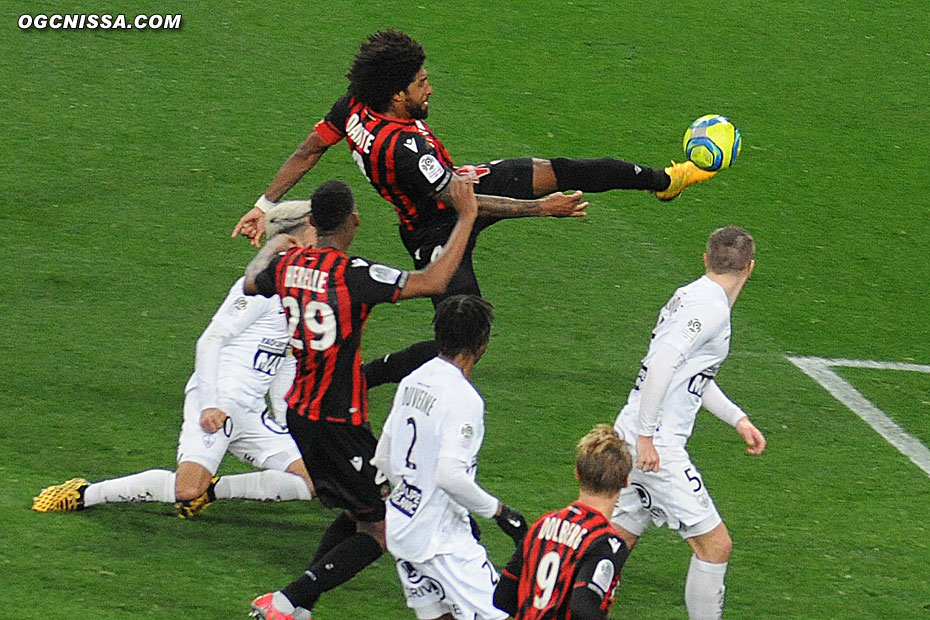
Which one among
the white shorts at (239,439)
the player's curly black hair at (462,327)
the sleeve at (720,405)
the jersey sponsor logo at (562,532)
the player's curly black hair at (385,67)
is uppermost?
the player's curly black hair at (385,67)

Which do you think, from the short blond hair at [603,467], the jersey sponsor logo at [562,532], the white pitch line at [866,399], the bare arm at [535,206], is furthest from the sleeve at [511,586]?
the white pitch line at [866,399]

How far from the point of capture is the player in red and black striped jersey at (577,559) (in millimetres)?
4527

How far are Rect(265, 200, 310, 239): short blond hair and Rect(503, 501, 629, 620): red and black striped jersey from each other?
106 inches

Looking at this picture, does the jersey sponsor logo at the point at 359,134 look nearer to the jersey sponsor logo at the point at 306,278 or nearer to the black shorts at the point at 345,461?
the jersey sponsor logo at the point at 306,278

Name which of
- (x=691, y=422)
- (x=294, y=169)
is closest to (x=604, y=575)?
(x=691, y=422)

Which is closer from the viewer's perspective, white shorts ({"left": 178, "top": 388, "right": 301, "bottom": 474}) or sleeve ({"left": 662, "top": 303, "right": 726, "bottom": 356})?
sleeve ({"left": 662, "top": 303, "right": 726, "bottom": 356})

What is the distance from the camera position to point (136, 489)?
6980 mm

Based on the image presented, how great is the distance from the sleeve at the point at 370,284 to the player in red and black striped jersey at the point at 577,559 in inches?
51.8

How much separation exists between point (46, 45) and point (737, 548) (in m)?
9.76

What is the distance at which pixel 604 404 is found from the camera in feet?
29.8

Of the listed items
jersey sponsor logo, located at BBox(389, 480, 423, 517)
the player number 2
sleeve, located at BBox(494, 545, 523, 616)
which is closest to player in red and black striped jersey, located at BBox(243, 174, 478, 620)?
jersey sponsor logo, located at BBox(389, 480, 423, 517)

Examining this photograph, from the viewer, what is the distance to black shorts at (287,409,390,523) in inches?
230

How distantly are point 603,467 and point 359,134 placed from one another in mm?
2853

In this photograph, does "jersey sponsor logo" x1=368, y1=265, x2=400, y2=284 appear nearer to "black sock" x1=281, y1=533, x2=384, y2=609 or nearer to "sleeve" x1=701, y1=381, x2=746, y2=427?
"black sock" x1=281, y1=533, x2=384, y2=609
